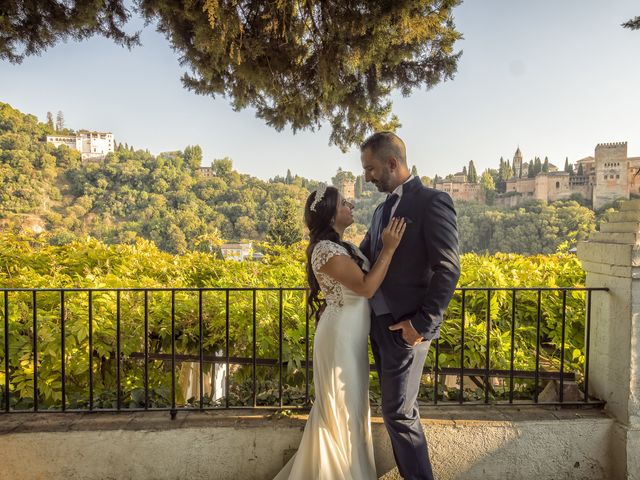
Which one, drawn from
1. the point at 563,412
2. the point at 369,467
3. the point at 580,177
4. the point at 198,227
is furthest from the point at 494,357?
the point at 580,177

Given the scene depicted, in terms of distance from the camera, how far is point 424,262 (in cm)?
201

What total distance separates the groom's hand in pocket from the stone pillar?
1431 millimetres

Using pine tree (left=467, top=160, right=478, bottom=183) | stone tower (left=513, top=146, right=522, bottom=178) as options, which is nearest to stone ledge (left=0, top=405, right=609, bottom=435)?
pine tree (left=467, top=160, right=478, bottom=183)

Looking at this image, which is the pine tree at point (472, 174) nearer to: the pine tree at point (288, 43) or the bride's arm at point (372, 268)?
the pine tree at point (288, 43)

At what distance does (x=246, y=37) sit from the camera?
11.2ft

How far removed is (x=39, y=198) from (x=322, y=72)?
93430 mm

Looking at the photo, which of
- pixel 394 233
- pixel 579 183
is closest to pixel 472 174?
pixel 579 183

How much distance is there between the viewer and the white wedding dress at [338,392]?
2164 mm

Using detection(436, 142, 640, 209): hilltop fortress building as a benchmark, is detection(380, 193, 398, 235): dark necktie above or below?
below

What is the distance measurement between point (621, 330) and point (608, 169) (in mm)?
107325

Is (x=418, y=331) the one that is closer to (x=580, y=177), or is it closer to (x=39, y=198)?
(x=39, y=198)

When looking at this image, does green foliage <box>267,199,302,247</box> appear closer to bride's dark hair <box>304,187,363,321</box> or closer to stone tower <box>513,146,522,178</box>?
bride's dark hair <box>304,187,363,321</box>

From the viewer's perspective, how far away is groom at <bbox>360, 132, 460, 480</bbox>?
1896 millimetres

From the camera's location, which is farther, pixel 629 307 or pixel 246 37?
pixel 246 37
